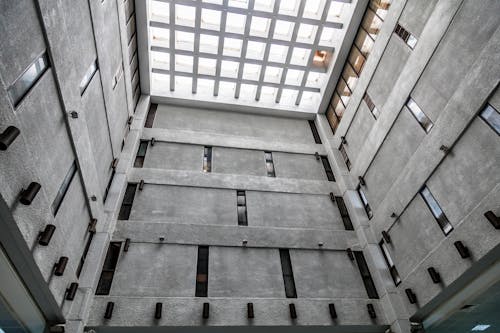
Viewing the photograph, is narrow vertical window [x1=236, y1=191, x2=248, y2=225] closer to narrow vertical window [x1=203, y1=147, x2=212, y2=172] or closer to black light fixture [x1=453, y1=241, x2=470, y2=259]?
narrow vertical window [x1=203, y1=147, x2=212, y2=172]

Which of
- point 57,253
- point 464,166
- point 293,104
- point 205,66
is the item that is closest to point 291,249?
point 464,166

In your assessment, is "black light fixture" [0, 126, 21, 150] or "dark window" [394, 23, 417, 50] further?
"dark window" [394, 23, 417, 50]

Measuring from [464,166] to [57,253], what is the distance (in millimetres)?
14400

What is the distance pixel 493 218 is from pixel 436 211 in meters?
3.05

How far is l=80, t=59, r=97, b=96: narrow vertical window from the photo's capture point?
1251 cm

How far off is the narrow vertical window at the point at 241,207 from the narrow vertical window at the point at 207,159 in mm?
2557

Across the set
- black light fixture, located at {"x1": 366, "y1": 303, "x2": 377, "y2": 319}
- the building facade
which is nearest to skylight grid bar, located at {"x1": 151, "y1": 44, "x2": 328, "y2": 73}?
the building facade

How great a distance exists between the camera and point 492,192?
10.5 meters

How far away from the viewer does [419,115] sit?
48.8 ft

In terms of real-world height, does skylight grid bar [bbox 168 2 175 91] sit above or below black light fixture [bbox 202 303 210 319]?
above

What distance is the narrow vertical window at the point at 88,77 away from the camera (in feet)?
41.0

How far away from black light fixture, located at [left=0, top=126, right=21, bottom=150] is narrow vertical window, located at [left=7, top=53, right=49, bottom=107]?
84 cm

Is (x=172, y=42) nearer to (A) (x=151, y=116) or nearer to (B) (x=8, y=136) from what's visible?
(A) (x=151, y=116)

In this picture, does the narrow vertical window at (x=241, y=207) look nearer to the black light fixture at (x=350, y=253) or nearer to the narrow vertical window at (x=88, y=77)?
the black light fixture at (x=350, y=253)
